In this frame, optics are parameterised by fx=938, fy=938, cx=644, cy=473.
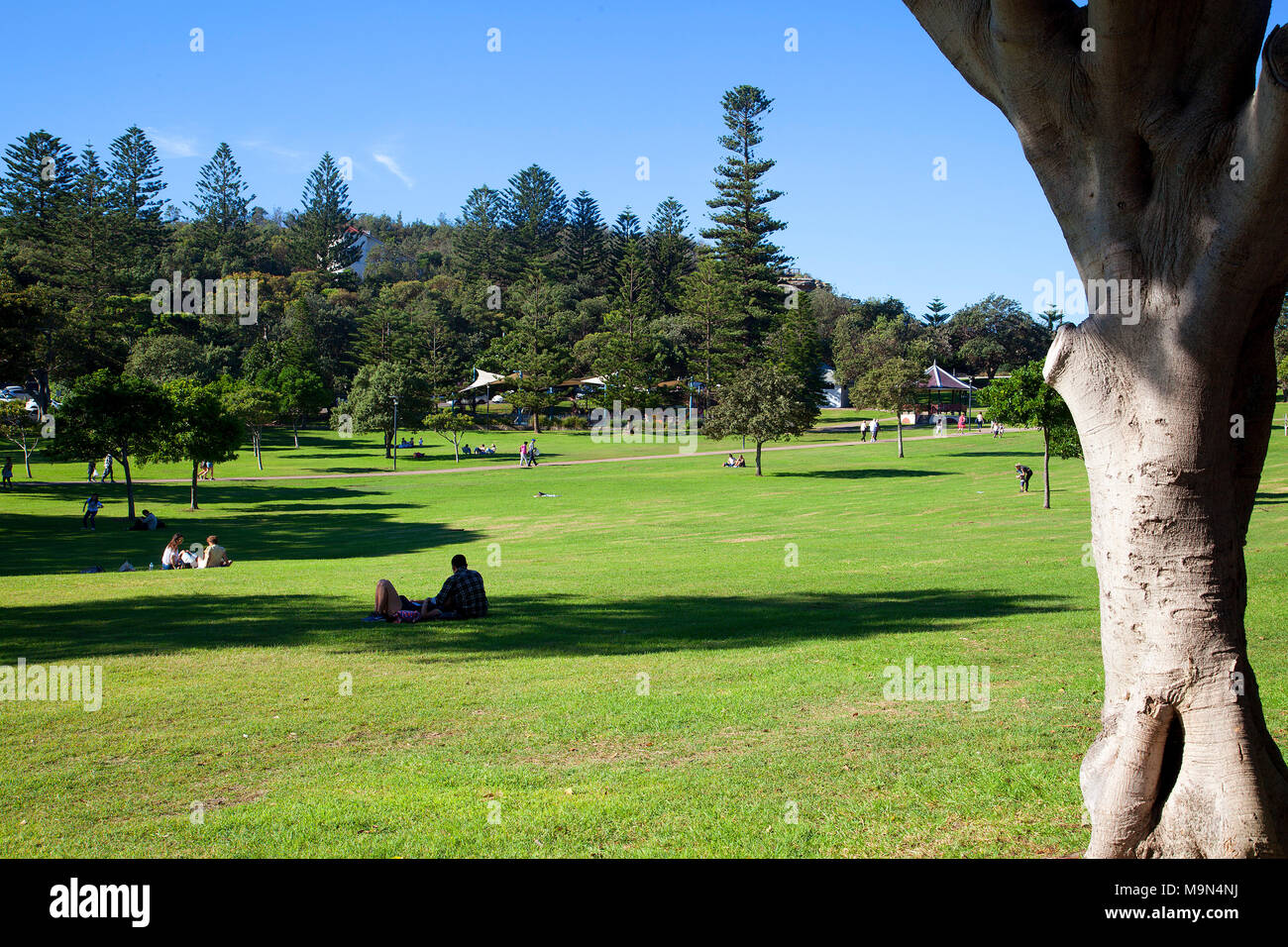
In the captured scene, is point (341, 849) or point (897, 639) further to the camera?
point (897, 639)

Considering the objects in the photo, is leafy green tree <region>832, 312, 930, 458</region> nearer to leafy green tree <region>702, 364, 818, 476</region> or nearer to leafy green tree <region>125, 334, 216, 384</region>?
leafy green tree <region>702, 364, 818, 476</region>

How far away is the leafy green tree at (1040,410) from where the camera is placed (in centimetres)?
2686

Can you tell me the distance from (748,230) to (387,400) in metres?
34.0

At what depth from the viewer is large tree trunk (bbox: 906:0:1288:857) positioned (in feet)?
12.9

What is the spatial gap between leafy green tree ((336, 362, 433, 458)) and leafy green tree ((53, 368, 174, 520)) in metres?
25.0

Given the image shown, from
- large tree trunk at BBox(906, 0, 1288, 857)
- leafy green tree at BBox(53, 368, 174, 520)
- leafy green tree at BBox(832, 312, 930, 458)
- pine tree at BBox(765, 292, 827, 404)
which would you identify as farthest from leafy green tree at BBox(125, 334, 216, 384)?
large tree trunk at BBox(906, 0, 1288, 857)

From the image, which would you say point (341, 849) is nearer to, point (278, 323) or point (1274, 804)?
point (1274, 804)

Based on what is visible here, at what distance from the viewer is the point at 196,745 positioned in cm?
649

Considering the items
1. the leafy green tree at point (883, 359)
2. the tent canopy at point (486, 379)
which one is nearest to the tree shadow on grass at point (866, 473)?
the leafy green tree at point (883, 359)

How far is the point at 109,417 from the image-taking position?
101 feet

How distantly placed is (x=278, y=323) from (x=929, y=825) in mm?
88814

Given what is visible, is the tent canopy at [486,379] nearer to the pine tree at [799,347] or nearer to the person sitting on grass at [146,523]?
the pine tree at [799,347]

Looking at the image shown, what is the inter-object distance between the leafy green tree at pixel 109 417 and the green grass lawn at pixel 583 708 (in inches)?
432
